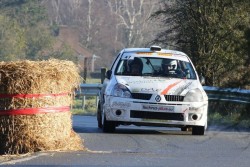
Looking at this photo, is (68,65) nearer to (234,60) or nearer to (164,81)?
(164,81)

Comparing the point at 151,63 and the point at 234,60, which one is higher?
the point at 234,60

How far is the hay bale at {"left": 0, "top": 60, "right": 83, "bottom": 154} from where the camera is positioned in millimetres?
10969

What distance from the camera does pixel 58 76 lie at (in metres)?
11.5

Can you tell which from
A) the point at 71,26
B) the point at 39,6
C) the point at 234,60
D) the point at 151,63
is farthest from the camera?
the point at 71,26

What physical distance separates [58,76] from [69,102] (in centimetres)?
48

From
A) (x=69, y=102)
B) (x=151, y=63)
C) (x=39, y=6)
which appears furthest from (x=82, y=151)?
(x=39, y=6)

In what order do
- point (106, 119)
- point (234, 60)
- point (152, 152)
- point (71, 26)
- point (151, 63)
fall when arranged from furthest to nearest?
point (71, 26) → point (151, 63) → point (106, 119) → point (152, 152) → point (234, 60)

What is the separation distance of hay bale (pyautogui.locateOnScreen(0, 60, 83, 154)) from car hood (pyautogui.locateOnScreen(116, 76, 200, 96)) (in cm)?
398

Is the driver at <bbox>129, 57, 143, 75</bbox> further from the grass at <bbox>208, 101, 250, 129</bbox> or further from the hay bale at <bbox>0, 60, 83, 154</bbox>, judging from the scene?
the grass at <bbox>208, 101, 250, 129</bbox>

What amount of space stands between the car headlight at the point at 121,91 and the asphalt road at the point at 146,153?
679mm

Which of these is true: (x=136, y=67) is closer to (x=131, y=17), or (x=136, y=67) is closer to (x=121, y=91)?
(x=121, y=91)

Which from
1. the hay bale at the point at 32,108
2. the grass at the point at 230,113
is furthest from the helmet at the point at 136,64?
the grass at the point at 230,113

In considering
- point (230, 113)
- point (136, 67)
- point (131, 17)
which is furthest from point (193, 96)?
point (131, 17)

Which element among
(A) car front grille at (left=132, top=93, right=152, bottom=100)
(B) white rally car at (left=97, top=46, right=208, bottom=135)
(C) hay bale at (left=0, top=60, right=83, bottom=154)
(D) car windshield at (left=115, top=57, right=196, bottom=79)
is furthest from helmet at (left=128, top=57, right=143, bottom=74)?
(C) hay bale at (left=0, top=60, right=83, bottom=154)
